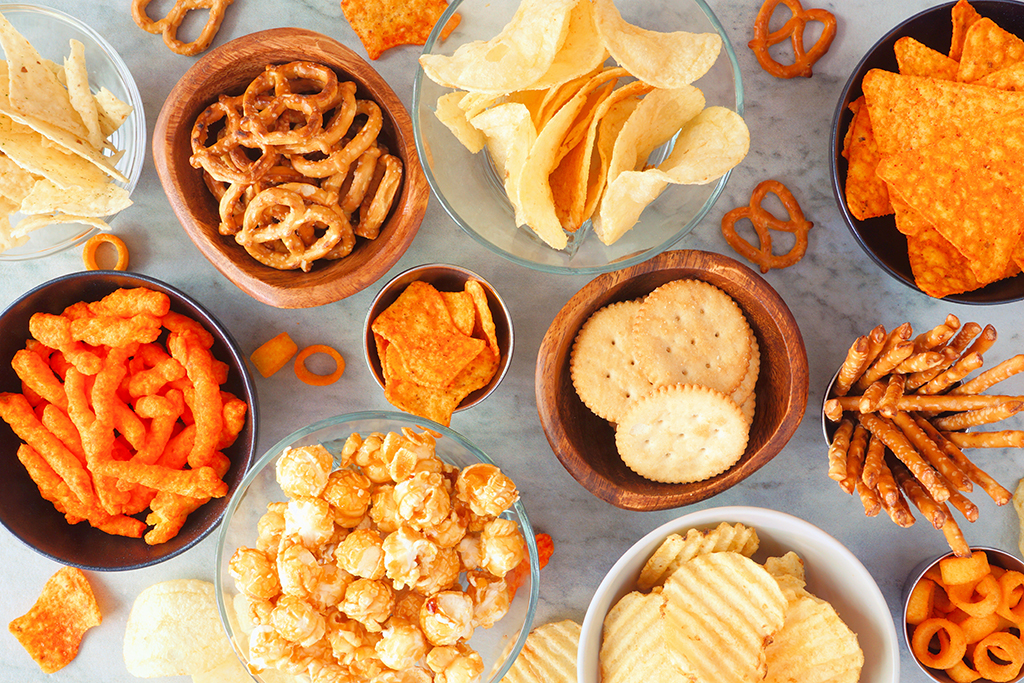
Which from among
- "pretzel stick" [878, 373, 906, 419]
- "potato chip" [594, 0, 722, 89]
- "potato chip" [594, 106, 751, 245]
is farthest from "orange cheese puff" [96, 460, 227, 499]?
"pretzel stick" [878, 373, 906, 419]

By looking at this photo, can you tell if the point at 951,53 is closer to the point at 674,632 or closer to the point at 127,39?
the point at 674,632

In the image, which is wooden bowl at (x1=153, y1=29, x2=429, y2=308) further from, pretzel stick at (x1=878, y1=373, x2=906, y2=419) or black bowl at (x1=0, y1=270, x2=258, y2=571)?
pretzel stick at (x1=878, y1=373, x2=906, y2=419)

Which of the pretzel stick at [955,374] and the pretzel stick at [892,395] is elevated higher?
the pretzel stick at [955,374]

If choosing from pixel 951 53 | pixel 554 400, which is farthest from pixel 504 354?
pixel 951 53

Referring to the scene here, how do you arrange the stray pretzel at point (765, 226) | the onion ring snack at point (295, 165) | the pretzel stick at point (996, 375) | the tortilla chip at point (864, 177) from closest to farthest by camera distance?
the pretzel stick at point (996, 375) < the onion ring snack at point (295, 165) < the tortilla chip at point (864, 177) < the stray pretzel at point (765, 226)

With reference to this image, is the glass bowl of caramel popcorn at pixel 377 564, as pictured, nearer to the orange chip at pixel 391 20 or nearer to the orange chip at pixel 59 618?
the orange chip at pixel 59 618

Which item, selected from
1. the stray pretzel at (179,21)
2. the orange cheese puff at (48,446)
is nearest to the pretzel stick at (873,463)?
the orange cheese puff at (48,446)

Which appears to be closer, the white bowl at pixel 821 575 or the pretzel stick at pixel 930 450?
the pretzel stick at pixel 930 450
